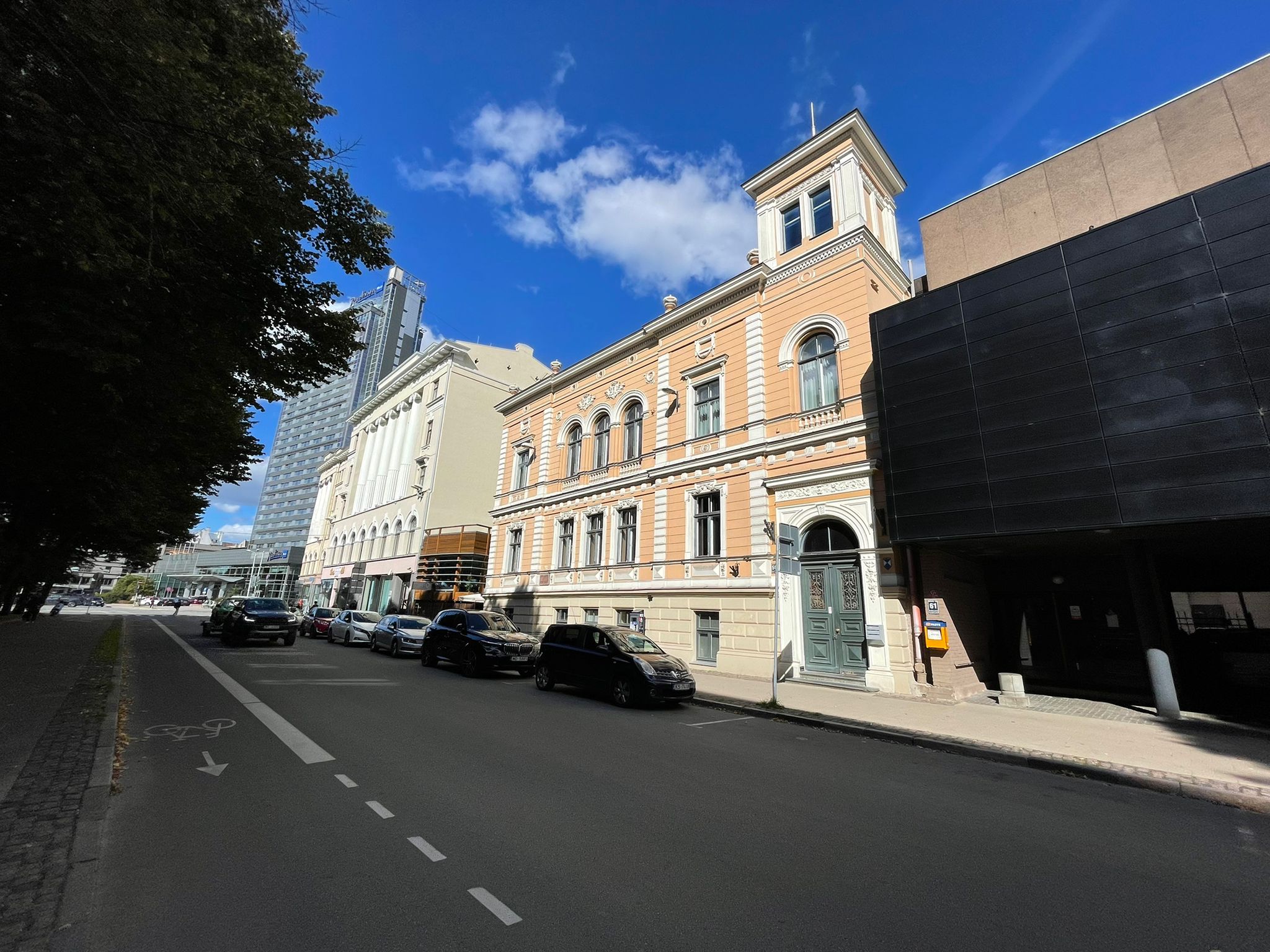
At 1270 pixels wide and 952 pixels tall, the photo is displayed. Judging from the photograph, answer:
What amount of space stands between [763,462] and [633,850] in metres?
13.3

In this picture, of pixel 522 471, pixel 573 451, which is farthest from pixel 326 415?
pixel 573 451

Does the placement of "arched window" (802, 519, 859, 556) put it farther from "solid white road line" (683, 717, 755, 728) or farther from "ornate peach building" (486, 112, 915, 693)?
"solid white road line" (683, 717, 755, 728)

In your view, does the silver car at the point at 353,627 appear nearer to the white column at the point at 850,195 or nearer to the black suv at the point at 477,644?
the black suv at the point at 477,644

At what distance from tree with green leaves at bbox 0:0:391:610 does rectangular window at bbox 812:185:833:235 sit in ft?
44.5

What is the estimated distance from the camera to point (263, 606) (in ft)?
69.6

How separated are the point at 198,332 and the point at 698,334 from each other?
14.8 m

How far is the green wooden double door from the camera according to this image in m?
13.9

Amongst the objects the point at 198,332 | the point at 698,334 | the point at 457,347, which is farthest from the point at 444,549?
the point at 198,332

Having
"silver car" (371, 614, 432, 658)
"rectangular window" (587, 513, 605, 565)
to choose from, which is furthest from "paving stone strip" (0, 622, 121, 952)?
"rectangular window" (587, 513, 605, 565)

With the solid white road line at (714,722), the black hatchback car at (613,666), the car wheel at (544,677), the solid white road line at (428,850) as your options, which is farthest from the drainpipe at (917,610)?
the solid white road line at (428,850)

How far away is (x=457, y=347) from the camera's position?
43.6 meters

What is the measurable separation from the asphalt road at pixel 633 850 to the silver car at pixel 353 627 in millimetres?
16847

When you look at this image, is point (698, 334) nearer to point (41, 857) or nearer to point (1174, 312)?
point (1174, 312)

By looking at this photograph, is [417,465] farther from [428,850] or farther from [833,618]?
[428,850]
